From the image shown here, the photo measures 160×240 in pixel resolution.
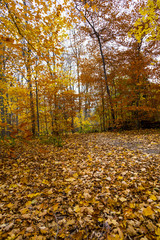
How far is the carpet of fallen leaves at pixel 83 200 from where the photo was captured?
1519mm

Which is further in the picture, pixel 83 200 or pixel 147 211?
pixel 83 200

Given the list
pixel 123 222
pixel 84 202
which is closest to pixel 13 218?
pixel 84 202

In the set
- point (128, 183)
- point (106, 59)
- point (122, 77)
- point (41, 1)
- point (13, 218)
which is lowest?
point (13, 218)

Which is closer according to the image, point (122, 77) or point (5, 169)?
point (5, 169)

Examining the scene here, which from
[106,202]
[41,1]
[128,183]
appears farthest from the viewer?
[41,1]

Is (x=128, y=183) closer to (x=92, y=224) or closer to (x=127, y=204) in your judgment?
(x=127, y=204)

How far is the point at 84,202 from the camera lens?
2027 millimetres

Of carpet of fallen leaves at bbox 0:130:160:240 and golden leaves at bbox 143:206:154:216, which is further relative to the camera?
golden leaves at bbox 143:206:154:216

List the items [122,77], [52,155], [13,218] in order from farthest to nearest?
[122,77], [52,155], [13,218]

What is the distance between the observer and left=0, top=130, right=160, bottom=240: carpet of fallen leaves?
152cm

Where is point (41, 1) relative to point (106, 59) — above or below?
below

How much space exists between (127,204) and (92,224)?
0.66 metres

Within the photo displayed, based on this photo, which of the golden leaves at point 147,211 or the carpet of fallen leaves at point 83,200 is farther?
the golden leaves at point 147,211

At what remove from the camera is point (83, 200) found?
2086 millimetres
